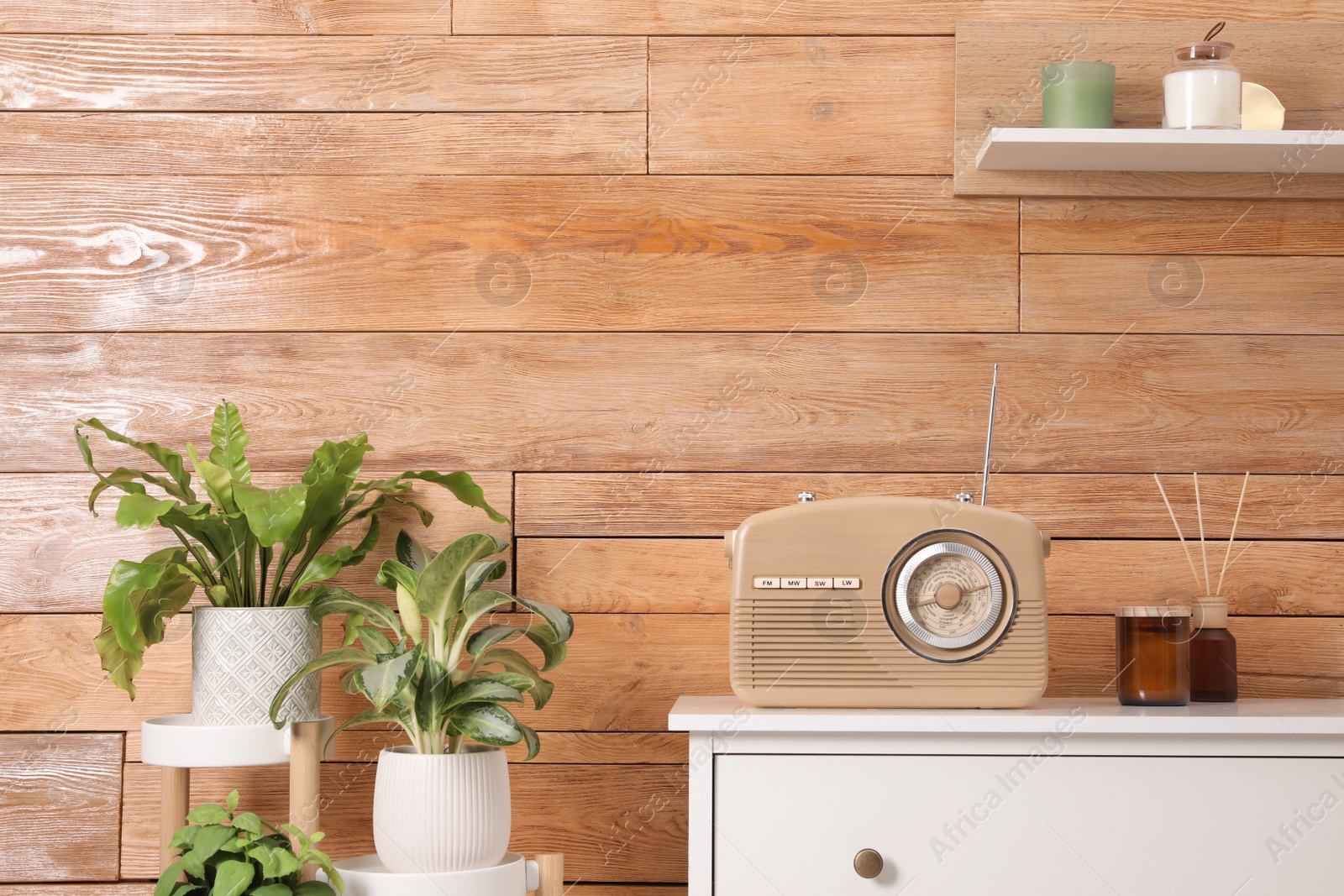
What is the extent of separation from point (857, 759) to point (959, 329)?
60 cm

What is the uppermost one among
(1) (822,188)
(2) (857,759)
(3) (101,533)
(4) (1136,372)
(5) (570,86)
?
(5) (570,86)

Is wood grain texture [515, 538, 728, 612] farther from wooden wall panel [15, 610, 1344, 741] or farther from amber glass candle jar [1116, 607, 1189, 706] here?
amber glass candle jar [1116, 607, 1189, 706]

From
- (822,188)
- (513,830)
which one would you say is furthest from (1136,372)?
(513,830)

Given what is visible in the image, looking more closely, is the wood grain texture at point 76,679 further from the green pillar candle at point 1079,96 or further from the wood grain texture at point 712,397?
the green pillar candle at point 1079,96

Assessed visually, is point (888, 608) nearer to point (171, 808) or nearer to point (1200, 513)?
point (1200, 513)

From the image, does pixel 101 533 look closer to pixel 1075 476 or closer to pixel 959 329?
pixel 959 329

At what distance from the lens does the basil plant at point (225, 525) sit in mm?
1146

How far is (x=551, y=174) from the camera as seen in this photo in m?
1.42

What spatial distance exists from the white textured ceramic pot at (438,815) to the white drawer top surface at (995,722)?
0.70 feet

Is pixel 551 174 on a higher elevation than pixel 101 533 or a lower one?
higher

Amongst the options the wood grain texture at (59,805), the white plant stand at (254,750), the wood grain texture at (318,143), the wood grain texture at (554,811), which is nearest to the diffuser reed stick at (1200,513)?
the wood grain texture at (554,811)

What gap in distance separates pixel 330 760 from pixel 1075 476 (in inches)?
39.8

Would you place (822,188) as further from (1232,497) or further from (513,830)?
(513,830)

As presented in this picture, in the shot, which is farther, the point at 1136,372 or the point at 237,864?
the point at 1136,372
